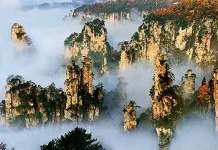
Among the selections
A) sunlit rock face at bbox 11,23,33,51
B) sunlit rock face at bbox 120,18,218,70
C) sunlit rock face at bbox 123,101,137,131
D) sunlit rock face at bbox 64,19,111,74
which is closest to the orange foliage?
sunlit rock face at bbox 120,18,218,70

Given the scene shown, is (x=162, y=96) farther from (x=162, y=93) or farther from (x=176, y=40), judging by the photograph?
(x=176, y=40)

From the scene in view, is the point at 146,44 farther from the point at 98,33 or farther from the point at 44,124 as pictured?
the point at 44,124

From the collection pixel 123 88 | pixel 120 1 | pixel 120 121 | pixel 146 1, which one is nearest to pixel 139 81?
pixel 123 88

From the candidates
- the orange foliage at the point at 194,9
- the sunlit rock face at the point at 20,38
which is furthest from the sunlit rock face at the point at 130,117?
the sunlit rock face at the point at 20,38

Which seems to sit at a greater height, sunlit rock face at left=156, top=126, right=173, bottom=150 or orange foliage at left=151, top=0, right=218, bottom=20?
orange foliage at left=151, top=0, right=218, bottom=20

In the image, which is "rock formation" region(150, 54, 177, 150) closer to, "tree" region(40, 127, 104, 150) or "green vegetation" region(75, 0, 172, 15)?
"tree" region(40, 127, 104, 150)

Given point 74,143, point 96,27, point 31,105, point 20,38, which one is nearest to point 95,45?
point 96,27
